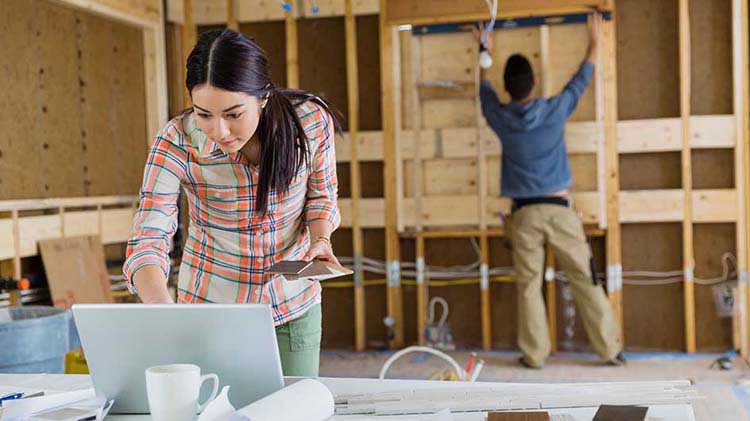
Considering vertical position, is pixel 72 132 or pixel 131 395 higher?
pixel 72 132

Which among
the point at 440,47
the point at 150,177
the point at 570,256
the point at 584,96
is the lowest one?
the point at 570,256

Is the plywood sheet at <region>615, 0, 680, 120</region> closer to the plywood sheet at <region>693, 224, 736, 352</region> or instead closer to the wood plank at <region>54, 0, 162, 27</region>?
the plywood sheet at <region>693, 224, 736, 352</region>

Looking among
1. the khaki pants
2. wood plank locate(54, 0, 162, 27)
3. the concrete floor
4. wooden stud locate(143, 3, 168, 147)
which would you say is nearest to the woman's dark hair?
the concrete floor

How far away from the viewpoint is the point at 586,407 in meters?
1.58

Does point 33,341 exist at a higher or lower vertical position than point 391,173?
lower

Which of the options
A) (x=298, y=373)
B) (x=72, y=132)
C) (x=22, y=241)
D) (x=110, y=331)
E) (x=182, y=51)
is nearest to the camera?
(x=110, y=331)

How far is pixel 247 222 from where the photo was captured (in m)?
2.19

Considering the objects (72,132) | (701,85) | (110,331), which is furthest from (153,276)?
(701,85)

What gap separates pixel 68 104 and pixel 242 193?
3.16 m

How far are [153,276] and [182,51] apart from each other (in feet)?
14.2

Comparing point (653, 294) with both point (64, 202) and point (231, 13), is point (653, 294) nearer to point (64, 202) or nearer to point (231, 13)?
point (231, 13)

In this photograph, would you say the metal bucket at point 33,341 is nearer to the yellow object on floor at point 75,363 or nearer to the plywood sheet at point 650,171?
the yellow object on floor at point 75,363

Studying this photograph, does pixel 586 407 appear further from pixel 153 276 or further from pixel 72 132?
pixel 72 132

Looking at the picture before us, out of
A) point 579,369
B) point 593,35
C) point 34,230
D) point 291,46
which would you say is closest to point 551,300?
point 579,369
